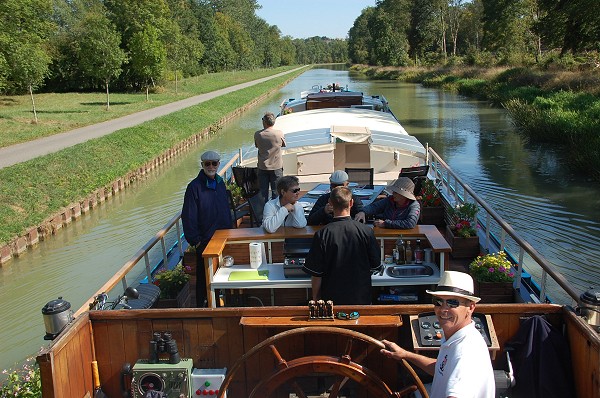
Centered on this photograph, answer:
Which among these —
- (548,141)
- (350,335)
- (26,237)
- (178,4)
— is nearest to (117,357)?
(350,335)

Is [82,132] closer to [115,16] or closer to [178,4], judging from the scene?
[115,16]

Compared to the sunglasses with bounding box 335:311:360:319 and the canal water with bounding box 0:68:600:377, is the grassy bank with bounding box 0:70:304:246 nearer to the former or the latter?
the canal water with bounding box 0:68:600:377

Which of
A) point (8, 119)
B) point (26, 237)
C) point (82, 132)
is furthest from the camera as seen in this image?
point (8, 119)

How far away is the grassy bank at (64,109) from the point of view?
27.2 metres

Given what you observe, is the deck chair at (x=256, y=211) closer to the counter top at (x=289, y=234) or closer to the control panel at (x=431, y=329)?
the counter top at (x=289, y=234)

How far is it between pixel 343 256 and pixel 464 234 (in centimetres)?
433

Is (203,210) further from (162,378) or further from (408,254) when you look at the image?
(162,378)

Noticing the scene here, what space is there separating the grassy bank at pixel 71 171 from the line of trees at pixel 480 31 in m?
20.7

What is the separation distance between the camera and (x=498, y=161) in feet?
74.0

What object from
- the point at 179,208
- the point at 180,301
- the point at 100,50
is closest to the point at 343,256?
the point at 180,301

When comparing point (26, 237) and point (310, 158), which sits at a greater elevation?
point (310, 158)

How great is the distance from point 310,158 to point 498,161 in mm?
12487

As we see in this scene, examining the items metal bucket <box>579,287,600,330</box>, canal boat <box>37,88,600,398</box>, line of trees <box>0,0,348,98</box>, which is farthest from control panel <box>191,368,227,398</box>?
line of trees <box>0,0,348,98</box>

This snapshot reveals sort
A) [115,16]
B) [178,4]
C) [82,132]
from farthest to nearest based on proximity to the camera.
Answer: [178,4] → [115,16] → [82,132]
